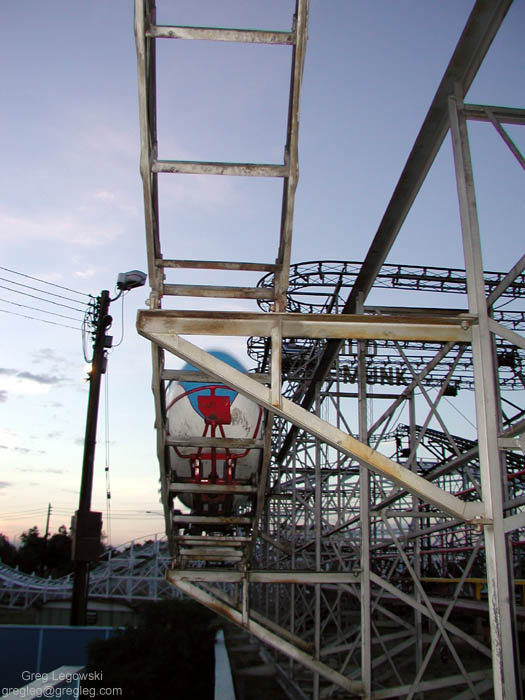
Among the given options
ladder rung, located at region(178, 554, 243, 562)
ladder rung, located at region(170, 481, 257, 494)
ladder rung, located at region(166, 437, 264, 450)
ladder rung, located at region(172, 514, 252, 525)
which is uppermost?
ladder rung, located at region(166, 437, 264, 450)

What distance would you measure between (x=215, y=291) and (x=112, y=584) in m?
48.6

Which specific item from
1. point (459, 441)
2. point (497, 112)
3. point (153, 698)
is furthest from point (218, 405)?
point (459, 441)

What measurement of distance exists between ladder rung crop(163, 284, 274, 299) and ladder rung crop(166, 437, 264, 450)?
2167 millimetres

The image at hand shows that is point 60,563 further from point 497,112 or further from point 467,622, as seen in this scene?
point 497,112

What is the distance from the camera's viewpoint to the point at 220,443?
8.41m

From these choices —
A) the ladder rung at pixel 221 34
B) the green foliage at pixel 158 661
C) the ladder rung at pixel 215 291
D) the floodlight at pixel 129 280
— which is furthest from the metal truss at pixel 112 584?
the ladder rung at pixel 221 34

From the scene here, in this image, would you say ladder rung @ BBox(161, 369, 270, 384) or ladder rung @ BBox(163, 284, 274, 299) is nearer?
ladder rung @ BBox(163, 284, 274, 299)

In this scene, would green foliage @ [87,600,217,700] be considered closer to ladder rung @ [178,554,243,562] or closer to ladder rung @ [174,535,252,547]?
ladder rung @ [178,554,243,562]

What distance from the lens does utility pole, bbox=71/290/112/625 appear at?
1327cm

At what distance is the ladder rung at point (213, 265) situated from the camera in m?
7.03

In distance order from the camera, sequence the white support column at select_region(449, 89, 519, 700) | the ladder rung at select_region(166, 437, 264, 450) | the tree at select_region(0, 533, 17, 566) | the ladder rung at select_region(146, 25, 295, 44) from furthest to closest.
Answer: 1. the tree at select_region(0, 533, 17, 566)
2. the ladder rung at select_region(166, 437, 264, 450)
3. the ladder rung at select_region(146, 25, 295, 44)
4. the white support column at select_region(449, 89, 519, 700)

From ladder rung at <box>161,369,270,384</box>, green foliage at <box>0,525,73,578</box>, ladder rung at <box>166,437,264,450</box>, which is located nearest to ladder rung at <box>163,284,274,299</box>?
ladder rung at <box>161,369,270,384</box>

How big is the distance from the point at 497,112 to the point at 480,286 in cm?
228

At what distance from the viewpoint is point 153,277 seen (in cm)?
702
